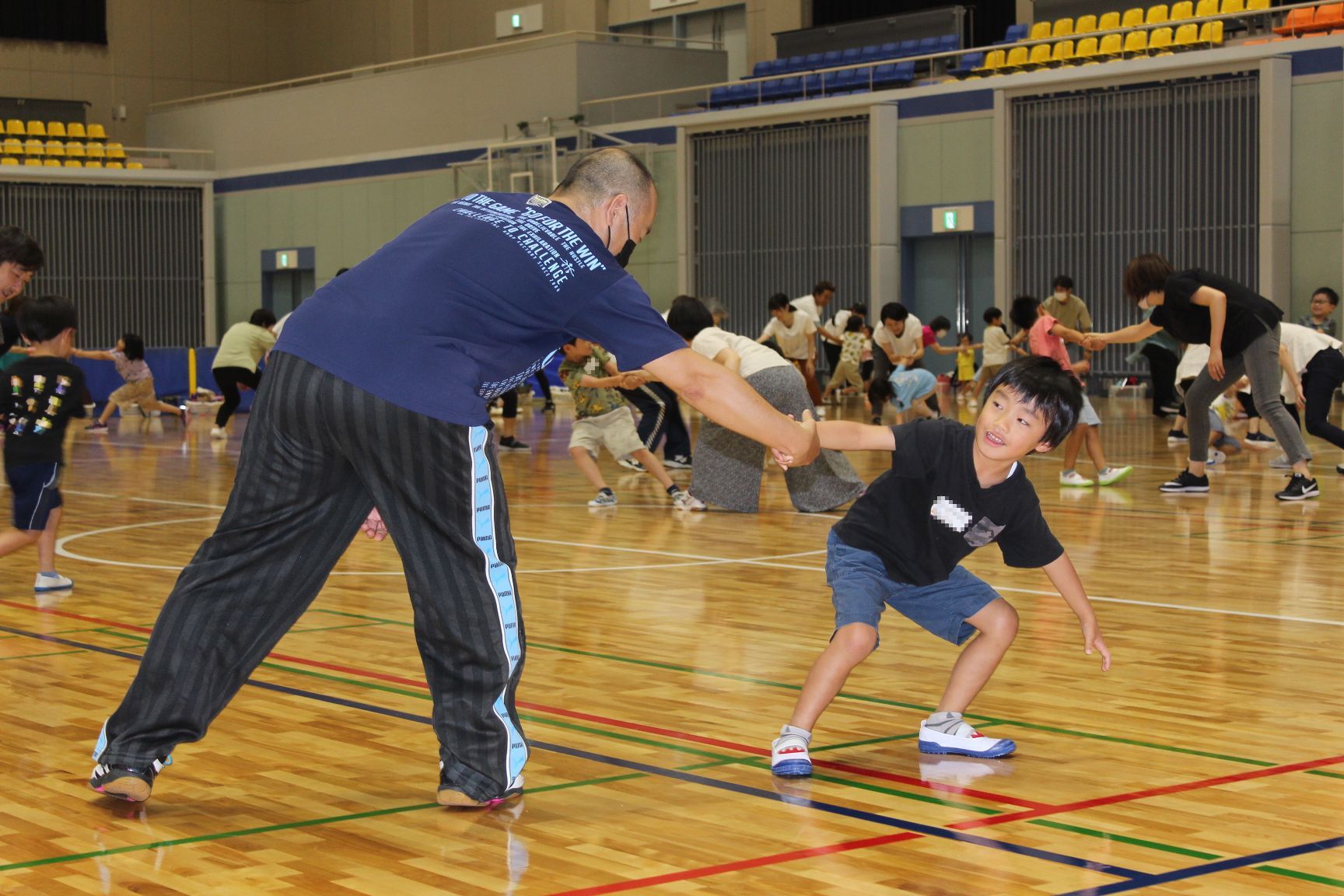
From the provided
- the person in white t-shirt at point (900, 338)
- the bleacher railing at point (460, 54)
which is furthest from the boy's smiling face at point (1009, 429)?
the bleacher railing at point (460, 54)

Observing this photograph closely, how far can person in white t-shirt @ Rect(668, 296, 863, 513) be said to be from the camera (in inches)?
402

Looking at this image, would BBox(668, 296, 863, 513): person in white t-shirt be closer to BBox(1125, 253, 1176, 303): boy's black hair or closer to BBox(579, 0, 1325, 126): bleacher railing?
BBox(1125, 253, 1176, 303): boy's black hair

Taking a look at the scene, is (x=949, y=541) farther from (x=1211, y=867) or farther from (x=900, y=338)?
(x=900, y=338)

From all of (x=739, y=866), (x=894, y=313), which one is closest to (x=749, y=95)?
(x=894, y=313)

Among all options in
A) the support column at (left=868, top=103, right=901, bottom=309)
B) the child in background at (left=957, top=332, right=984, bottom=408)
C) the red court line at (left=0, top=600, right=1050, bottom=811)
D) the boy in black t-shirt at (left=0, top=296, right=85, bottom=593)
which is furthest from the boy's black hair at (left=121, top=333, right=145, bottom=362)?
the red court line at (left=0, top=600, right=1050, bottom=811)

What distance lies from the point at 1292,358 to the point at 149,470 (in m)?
9.24

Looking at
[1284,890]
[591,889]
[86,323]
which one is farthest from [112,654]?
[86,323]

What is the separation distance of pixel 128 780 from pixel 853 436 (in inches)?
73.0

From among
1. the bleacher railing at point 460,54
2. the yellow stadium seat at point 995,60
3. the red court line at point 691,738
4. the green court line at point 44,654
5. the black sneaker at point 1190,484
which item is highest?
the bleacher railing at point 460,54

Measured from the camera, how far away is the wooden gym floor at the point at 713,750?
3406mm

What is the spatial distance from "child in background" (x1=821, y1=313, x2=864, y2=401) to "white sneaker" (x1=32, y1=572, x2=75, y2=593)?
1613 centimetres

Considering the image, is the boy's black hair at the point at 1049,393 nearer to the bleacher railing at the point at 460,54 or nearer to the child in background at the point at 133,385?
the child in background at the point at 133,385

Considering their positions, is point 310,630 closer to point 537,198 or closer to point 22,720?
point 22,720

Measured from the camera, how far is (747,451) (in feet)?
35.8
